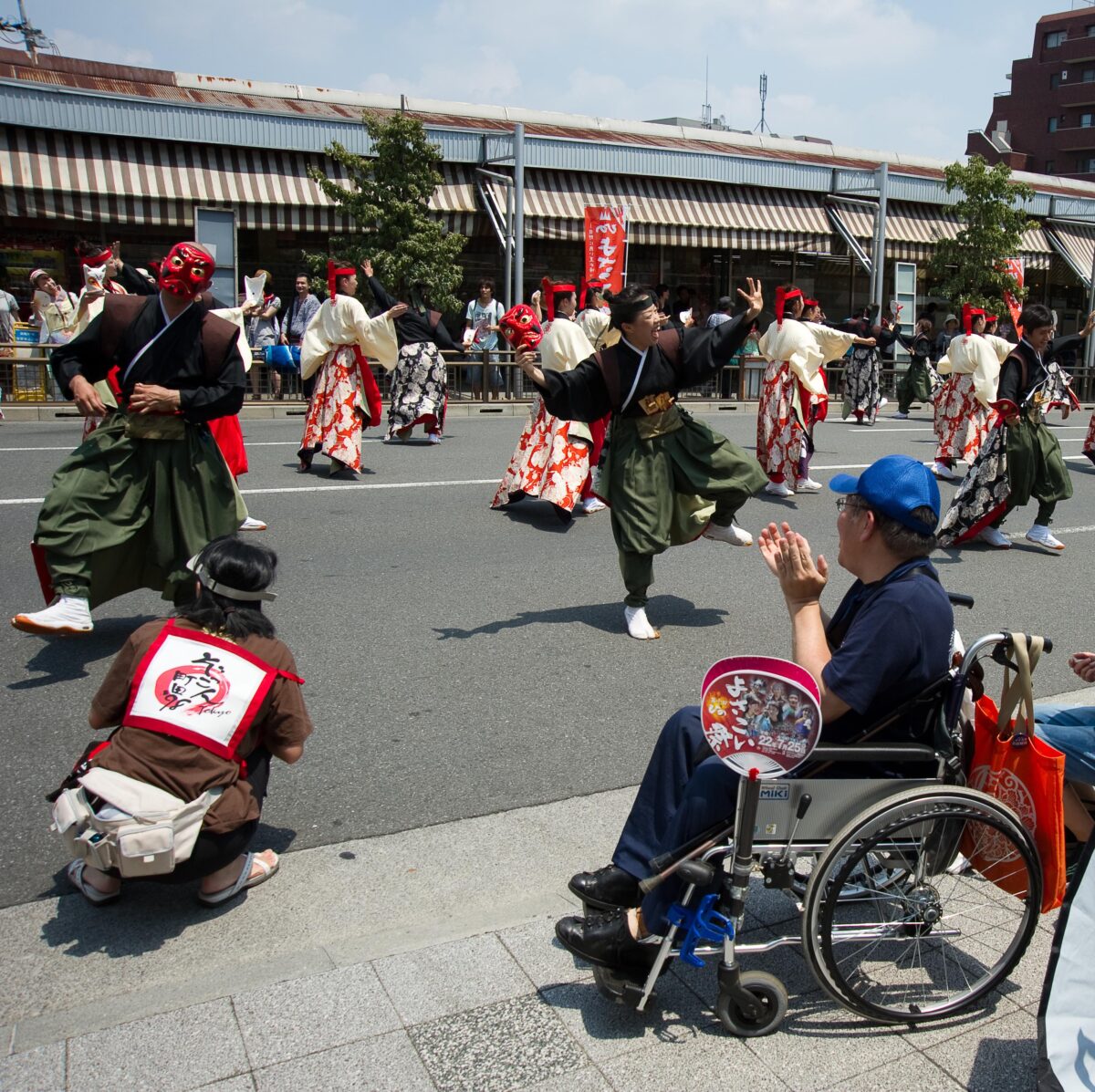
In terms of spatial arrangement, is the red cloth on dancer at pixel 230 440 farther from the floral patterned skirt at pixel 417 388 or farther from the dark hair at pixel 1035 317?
the dark hair at pixel 1035 317

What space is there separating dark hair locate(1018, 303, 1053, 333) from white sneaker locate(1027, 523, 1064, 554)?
1519 mm

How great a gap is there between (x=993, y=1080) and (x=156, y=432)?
4172 millimetres

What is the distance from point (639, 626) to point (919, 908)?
122 inches

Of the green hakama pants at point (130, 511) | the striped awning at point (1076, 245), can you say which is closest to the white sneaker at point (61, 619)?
the green hakama pants at point (130, 511)

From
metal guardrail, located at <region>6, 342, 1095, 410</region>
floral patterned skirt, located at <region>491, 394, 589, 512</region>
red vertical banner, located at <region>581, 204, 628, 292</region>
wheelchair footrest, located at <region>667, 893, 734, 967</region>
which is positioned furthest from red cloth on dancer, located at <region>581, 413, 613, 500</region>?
red vertical banner, located at <region>581, 204, 628, 292</region>

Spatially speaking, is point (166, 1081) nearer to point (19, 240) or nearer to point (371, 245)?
point (371, 245)

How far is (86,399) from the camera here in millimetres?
4812

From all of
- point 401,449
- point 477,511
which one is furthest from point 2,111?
point 477,511

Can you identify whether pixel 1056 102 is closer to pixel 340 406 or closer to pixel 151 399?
pixel 340 406

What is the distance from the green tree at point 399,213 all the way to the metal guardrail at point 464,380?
3.82ft

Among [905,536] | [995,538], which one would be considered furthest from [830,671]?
[995,538]

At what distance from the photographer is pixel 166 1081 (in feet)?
7.73

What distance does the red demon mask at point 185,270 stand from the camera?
4.84m

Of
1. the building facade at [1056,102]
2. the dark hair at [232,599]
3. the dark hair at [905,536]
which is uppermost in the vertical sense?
the building facade at [1056,102]
